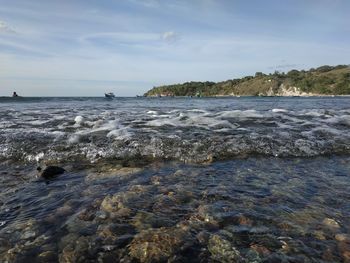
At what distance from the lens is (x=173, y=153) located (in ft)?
34.4

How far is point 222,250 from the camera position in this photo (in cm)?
466

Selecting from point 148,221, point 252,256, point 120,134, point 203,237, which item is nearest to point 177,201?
point 148,221

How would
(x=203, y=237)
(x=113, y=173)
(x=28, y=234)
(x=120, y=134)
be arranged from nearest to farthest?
(x=203, y=237)
(x=28, y=234)
(x=113, y=173)
(x=120, y=134)

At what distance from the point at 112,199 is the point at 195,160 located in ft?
12.3

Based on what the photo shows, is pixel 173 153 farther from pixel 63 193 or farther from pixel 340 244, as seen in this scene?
pixel 340 244

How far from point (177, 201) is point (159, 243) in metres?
1.60

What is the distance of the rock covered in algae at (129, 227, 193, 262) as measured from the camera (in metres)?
4.63

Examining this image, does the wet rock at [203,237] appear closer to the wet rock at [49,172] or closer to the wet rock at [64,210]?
the wet rock at [64,210]

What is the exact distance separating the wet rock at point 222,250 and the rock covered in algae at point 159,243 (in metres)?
0.35

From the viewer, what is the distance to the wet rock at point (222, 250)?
14.7 feet

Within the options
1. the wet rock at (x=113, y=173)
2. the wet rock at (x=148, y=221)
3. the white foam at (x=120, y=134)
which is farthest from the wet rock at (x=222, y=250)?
the white foam at (x=120, y=134)

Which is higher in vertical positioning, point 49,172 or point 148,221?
point 49,172

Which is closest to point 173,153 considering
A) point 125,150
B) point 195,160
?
point 195,160

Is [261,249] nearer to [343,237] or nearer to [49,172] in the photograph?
[343,237]
